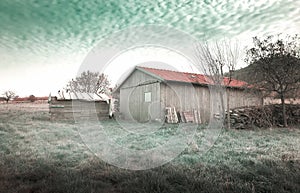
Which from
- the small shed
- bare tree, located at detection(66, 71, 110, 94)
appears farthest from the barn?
bare tree, located at detection(66, 71, 110, 94)

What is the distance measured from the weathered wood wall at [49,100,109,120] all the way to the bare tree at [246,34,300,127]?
39.1 feet

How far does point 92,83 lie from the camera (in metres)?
32.4

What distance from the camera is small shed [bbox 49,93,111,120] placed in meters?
14.5

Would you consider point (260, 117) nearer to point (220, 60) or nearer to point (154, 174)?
point (220, 60)

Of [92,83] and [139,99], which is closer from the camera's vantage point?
[139,99]

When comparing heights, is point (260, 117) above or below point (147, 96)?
below

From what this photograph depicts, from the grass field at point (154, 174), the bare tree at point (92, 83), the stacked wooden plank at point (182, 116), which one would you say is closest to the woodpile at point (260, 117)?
the stacked wooden plank at point (182, 116)

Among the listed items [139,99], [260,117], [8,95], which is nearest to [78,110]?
[139,99]

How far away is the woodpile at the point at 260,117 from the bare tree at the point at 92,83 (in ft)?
78.2

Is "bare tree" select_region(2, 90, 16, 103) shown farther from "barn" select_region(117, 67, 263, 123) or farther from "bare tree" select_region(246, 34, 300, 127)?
"bare tree" select_region(246, 34, 300, 127)

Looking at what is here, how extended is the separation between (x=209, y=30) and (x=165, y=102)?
17.6 ft

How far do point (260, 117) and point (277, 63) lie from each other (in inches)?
128

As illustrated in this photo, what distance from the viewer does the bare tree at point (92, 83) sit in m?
32.2

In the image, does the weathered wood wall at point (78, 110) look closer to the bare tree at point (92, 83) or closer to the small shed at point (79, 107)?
the small shed at point (79, 107)
